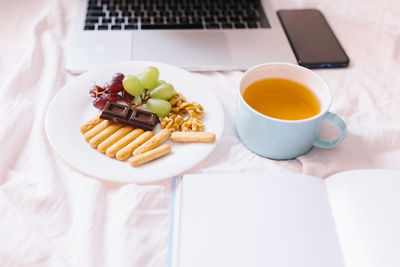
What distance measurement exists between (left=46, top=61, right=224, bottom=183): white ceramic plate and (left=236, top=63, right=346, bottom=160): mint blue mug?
7 centimetres

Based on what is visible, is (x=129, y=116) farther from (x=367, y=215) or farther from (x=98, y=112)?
(x=367, y=215)

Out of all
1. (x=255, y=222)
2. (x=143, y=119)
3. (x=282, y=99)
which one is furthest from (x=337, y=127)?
(x=143, y=119)

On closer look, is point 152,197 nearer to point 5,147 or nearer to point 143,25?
point 5,147

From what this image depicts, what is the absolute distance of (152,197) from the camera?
0.59m

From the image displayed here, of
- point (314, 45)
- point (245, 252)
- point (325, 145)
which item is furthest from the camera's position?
point (314, 45)

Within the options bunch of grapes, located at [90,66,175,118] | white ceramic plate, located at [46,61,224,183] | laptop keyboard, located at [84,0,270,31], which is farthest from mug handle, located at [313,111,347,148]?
laptop keyboard, located at [84,0,270,31]

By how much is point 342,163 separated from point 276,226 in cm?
20

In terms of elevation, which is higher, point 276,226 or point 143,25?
point 143,25

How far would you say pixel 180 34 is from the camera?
0.88 meters

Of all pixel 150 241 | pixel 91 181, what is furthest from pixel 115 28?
pixel 150 241

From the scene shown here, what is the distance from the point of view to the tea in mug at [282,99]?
2.08 ft

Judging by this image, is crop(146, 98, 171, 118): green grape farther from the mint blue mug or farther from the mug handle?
the mug handle

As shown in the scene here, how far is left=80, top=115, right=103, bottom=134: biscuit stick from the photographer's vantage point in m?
0.65

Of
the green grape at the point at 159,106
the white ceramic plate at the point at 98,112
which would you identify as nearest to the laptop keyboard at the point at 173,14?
the white ceramic plate at the point at 98,112
